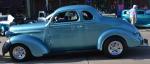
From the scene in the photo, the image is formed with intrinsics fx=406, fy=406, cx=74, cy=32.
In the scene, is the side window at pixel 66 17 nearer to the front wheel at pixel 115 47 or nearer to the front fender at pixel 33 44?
the front fender at pixel 33 44

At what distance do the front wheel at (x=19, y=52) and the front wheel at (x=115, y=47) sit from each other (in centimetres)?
230

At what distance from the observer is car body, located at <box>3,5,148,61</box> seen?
38.9ft

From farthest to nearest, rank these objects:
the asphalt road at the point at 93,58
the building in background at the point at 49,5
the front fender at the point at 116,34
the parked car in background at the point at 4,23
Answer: the building in background at the point at 49,5 < the parked car in background at the point at 4,23 < the front fender at the point at 116,34 < the asphalt road at the point at 93,58

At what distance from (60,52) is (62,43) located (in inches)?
13.3

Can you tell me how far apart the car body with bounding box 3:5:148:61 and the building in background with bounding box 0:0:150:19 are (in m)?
14.9

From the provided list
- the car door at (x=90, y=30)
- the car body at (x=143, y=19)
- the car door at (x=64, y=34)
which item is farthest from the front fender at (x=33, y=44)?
the car body at (x=143, y=19)

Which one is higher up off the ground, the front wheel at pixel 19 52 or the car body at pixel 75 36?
the car body at pixel 75 36

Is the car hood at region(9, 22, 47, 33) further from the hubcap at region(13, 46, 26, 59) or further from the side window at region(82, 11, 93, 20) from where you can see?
the side window at region(82, 11, 93, 20)

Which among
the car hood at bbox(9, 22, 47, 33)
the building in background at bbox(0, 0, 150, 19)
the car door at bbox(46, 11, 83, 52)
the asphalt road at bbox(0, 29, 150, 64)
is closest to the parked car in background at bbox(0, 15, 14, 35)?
the building in background at bbox(0, 0, 150, 19)

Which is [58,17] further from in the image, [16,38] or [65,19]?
[16,38]

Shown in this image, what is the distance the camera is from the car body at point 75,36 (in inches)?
466

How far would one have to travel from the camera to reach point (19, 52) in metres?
12.0

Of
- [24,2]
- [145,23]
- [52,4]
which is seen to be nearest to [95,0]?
[52,4]

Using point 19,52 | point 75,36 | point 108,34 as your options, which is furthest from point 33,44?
point 108,34
